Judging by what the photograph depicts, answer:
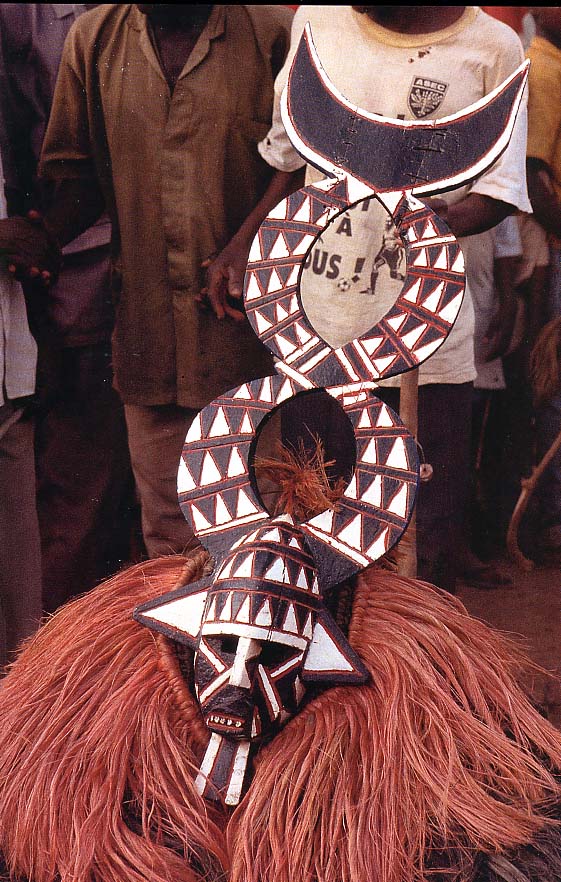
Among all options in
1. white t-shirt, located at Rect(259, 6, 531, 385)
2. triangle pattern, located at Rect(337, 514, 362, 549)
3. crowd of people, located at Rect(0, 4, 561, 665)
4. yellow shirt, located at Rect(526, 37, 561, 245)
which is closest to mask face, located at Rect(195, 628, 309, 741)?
triangle pattern, located at Rect(337, 514, 362, 549)

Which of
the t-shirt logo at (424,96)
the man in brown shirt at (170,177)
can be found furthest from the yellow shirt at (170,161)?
the t-shirt logo at (424,96)

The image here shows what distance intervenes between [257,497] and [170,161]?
1.83 feet

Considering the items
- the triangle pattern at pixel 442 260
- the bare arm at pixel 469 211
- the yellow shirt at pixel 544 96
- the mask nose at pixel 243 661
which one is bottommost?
the mask nose at pixel 243 661

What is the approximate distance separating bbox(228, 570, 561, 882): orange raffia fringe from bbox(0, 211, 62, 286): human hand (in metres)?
0.72

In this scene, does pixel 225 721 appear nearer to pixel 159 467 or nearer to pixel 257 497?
pixel 257 497

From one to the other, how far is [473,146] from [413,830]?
2.14 feet

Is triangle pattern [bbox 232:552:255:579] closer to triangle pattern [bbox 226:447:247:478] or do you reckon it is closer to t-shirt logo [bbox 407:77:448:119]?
triangle pattern [bbox 226:447:247:478]

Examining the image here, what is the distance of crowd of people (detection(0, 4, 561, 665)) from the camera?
1110 millimetres

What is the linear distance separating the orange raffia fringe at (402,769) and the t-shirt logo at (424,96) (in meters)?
0.61

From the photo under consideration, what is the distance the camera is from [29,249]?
1.27 metres

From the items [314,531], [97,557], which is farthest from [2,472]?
[314,531]

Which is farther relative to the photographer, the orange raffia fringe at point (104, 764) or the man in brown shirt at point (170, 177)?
the man in brown shirt at point (170, 177)

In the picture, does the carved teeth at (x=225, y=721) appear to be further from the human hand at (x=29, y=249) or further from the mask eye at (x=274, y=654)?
the human hand at (x=29, y=249)

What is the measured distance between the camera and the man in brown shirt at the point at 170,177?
1.17 meters
